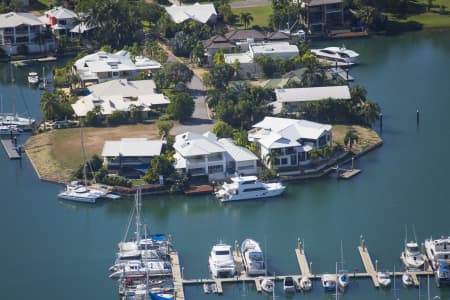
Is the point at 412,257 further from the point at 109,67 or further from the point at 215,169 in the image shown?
the point at 109,67

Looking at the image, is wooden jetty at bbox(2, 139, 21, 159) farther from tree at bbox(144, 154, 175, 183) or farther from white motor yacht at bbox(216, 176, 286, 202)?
white motor yacht at bbox(216, 176, 286, 202)

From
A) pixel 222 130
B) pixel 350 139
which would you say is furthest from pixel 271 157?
pixel 350 139

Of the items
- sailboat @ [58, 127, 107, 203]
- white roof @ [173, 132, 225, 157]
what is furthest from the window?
sailboat @ [58, 127, 107, 203]

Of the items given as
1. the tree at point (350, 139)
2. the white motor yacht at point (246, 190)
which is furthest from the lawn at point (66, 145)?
the tree at point (350, 139)

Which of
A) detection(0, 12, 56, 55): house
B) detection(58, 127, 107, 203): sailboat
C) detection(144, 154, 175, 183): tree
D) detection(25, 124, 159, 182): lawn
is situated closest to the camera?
detection(58, 127, 107, 203): sailboat

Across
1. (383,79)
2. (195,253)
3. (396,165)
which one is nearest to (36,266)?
(195,253)
